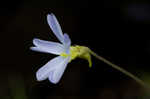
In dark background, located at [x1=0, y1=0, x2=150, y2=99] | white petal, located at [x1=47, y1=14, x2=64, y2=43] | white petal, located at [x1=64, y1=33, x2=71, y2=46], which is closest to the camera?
white petal, located at [x1=64, y1=33, x2=71, y2=46]

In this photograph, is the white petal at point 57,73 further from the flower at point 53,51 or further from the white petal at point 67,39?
the white petal at point 67,39

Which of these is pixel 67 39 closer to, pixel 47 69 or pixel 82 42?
pixel 47 69

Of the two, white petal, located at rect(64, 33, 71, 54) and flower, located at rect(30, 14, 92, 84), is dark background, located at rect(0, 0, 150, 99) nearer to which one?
flower, located at rect(30, 14, 92, 84)

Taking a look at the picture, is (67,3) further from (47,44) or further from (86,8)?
(47,44)

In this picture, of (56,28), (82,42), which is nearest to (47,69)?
(56,28)

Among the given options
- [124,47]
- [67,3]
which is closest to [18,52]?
[67,3]

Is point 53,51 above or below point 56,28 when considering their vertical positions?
below

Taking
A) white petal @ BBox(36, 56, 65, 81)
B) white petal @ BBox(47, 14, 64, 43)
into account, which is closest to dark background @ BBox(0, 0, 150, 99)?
white petal @ BBox(36, 56, 65, 81)

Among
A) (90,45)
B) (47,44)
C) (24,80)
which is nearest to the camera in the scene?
(47,44)
